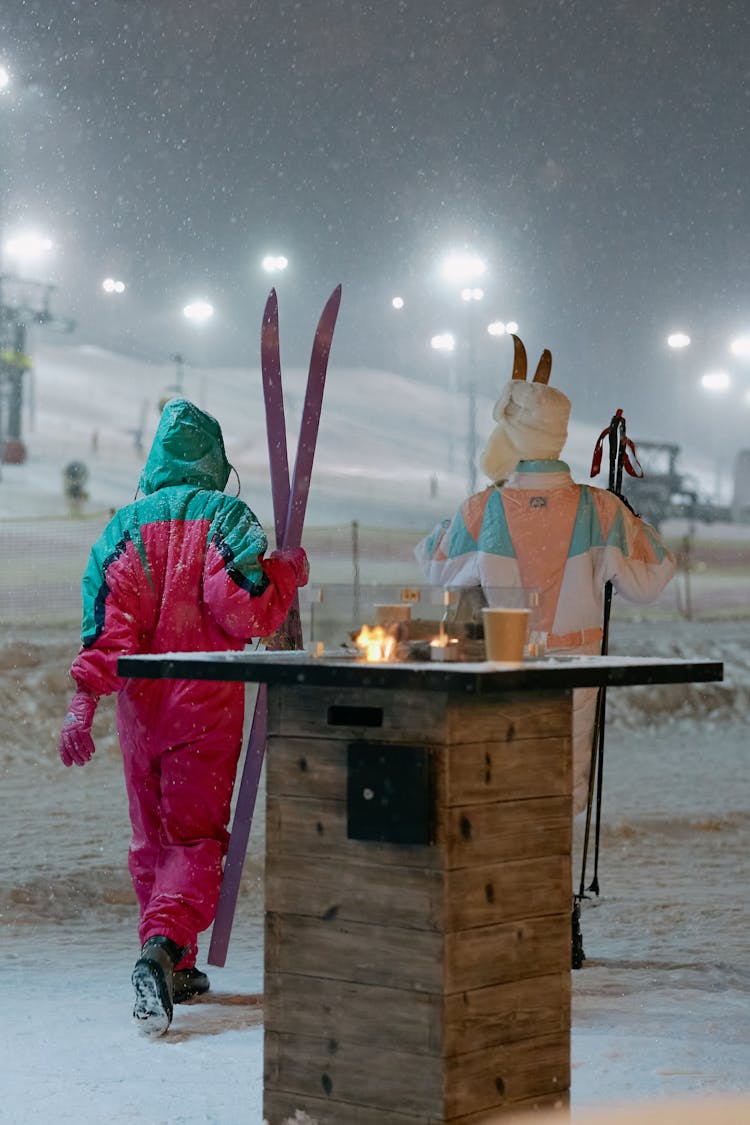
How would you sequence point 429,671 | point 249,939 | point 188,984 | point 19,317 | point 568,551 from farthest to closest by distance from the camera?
point 19,317, point 249,939, point 568,551, point 188,984, point 429,671

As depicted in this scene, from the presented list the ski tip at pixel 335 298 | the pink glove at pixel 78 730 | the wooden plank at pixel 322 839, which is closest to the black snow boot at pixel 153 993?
the pink glove at pixel 78 730

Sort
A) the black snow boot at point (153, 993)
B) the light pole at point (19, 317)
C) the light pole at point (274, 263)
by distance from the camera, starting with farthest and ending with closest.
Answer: the light pole at point (19, 317), the light pole at point (274, 263), the black snow boot at point (153, 993)

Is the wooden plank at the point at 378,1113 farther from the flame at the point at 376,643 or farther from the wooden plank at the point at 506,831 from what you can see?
the flame at the point at 376,643

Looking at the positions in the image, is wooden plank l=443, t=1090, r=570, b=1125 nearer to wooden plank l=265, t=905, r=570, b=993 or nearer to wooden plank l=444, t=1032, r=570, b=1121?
wooden plank l=444, t=1032, r=570, b=1121

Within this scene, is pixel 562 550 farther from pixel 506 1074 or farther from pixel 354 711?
pixel 506 1074

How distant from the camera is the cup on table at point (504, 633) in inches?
92.7

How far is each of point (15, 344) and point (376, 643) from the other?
2245 centimetres

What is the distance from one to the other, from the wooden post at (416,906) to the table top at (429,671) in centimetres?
7

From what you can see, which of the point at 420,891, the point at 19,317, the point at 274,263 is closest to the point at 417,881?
the point at 420,891

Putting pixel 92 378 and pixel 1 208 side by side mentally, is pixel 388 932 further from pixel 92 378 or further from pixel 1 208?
pixel 92 378

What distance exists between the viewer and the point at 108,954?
13.5 ft

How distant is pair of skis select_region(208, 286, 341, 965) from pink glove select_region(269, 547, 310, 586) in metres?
0.09

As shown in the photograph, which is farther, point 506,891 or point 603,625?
point 603,625

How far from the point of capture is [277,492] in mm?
3725
